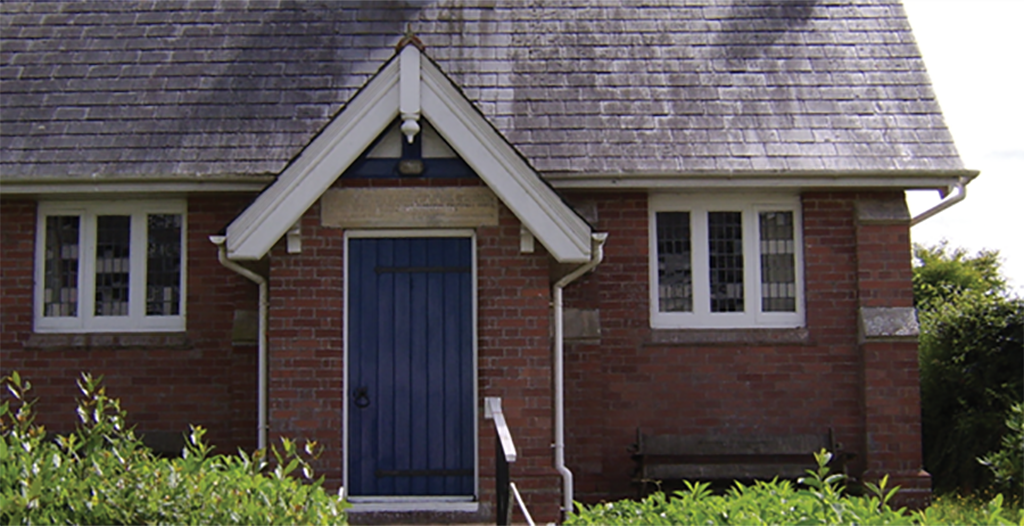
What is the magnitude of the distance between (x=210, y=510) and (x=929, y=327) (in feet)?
36.7

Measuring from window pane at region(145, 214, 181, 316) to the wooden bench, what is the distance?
5.33 meters

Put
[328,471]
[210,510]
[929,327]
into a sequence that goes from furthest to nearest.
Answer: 1. [929,327]
2. [328,471]
3. [210,510]

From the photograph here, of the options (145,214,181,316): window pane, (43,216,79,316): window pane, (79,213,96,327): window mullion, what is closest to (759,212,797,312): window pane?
(145,214,181,316): window pane

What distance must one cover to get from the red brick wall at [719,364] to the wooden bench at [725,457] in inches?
5.5

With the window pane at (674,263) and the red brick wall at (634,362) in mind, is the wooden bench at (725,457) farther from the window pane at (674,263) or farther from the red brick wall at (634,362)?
the window pane at (674,263)

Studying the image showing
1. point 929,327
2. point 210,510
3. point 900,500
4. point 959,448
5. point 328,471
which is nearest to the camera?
point 210,510

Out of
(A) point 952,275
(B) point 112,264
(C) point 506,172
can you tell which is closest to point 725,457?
(C) point 506,172

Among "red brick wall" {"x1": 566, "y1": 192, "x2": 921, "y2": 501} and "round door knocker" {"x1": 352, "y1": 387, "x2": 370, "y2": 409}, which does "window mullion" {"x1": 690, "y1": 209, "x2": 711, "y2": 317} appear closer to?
"red brick wall" {"x1": 566, "y1": 192, "x2": 921, "y2": 501}

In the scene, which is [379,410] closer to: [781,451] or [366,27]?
[781,451]

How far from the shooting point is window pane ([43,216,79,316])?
11234 mm

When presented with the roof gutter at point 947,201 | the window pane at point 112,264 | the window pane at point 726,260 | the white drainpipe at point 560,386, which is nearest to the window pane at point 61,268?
the window pane at point 112,264

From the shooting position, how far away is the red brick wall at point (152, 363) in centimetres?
1098

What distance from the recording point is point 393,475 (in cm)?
893

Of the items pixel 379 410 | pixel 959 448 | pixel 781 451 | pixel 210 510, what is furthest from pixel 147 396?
pixel 959 448
